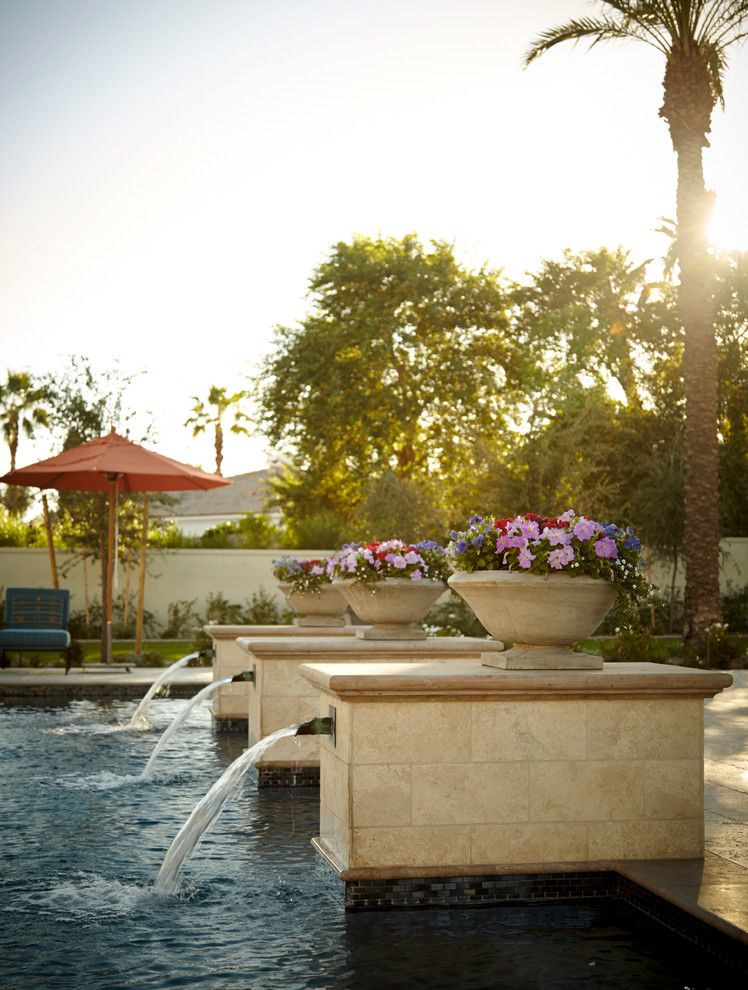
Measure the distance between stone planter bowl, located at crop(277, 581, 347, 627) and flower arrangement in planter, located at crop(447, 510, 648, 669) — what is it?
6002 mm

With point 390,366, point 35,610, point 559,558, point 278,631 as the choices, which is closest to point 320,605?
point 278,631

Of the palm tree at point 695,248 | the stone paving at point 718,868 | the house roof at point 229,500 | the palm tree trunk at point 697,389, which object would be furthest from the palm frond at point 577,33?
the house roof at point 229,500

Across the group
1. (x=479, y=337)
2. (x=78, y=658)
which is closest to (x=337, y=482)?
(x=479, y=337)

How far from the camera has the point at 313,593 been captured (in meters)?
12.1

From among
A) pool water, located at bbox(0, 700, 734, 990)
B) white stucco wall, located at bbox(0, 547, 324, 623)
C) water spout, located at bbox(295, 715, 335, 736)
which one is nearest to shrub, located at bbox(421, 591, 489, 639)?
white stucco wall, located at bbox(0, 547, 324, 623)

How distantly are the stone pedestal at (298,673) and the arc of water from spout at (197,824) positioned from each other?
1970 mm

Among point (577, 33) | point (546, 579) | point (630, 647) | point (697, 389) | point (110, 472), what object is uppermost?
point (577, 33)

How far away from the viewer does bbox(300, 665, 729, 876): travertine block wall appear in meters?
5.62

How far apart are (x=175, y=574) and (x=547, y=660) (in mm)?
20025

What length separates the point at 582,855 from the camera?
5809mm

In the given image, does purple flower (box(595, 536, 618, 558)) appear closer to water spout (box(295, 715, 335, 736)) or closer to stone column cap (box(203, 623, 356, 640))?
water spout (box(295, 715, 335, 736))

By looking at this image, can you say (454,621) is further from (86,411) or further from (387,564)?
(387,564)

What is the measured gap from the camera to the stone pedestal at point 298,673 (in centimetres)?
889

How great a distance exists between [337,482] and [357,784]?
3069 centimetres
